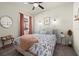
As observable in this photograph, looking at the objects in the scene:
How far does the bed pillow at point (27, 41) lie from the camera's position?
5.03 ft

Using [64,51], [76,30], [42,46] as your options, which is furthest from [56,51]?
[76,30]

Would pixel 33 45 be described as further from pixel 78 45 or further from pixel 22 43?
pixel 78 45

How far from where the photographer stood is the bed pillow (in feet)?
5.03

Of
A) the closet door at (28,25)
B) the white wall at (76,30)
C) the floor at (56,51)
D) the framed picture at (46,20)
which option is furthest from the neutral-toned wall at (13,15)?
the white wall at (76,30)

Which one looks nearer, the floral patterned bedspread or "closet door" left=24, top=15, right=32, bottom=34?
the floral patterned bedspread

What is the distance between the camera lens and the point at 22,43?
1.56 m

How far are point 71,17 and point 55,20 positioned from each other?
25 centimetres

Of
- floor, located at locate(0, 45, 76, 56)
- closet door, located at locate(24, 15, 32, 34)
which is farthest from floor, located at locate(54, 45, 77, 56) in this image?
closet door, located at locate(24, 15, 32, 34)

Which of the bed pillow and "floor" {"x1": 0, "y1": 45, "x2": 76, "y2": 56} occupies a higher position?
the bed pillow

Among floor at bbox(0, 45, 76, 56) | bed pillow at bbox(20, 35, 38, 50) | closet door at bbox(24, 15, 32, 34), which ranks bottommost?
floor at bbox(0, 45, 76, 56)

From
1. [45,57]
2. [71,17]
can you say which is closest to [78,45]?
[71,17]

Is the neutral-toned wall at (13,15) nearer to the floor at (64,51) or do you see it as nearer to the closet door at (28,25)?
the closet door at (28,25)

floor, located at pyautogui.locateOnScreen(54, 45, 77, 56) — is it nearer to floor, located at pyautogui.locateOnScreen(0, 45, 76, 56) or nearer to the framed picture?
floor, located at pyautogui.locateOnScreen(0, 45, 76, 56)

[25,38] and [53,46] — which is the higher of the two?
[25,38]
